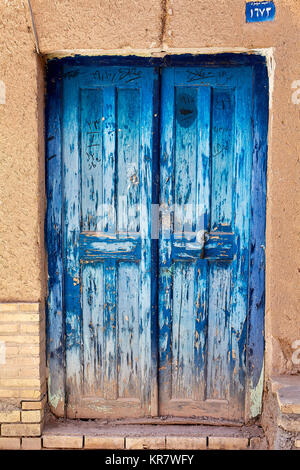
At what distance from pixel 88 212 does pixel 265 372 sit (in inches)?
58.9

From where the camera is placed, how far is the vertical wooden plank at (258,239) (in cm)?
259

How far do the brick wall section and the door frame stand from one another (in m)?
0.17

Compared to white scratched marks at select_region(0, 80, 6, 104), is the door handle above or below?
below

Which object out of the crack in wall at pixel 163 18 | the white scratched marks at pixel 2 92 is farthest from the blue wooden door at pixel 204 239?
the white scratched marks at pixel 2 92

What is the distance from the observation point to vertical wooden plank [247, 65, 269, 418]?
8.50 feet

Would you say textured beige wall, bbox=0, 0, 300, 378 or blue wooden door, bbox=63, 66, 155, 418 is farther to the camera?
blue wooden door, bbox=63, 66, 155, 418

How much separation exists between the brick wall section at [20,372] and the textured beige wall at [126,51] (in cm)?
12

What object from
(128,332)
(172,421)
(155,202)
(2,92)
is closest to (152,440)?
(172,421)

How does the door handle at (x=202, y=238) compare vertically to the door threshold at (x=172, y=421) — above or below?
above

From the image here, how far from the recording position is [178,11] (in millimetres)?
2410

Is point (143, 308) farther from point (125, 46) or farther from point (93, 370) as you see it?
point (125, 46)

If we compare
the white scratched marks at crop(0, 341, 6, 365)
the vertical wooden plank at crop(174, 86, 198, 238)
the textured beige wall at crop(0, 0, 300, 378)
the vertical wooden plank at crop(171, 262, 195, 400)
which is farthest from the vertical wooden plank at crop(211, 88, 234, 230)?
the white scratched marks at crop(0, 341, 6, 365)

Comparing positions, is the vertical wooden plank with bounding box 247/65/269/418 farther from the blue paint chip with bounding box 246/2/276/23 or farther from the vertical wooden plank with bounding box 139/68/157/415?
the vertical wooden plank with bounding box 139/68/157/415

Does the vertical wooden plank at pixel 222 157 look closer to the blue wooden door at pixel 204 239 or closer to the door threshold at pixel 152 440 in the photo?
the blue wooden door at pixel 204 239
